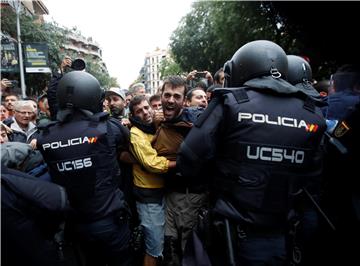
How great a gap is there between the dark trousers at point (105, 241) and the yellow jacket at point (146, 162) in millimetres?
399

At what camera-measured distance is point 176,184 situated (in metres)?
2.85

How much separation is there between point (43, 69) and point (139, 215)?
1645 centimetres

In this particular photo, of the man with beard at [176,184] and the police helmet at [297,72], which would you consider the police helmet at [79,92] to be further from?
the police helmet at [297,72]

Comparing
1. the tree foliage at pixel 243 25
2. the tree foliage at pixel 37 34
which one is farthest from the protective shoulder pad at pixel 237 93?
the tree foliage at pixel 37 34

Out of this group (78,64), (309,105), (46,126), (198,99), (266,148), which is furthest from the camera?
(198,99)

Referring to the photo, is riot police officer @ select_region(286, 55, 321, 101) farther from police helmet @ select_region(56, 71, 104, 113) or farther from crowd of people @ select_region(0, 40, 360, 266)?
police helmet @ select_region(56, 71, 104, 113)

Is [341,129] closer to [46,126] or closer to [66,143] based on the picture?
[66,143]

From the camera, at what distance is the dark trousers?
255 cm

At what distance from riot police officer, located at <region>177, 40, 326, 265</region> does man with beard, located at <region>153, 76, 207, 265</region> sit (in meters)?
0.66

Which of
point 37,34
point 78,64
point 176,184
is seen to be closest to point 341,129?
point 176,184

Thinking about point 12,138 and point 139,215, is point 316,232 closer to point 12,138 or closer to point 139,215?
point 139,215

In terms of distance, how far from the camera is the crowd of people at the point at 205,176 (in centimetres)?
195

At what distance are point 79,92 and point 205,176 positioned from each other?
3.95ft

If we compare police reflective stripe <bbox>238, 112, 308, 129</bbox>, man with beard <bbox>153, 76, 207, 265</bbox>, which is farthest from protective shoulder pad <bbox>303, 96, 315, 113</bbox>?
man with beard <bbox>153, 76, 207, 265</bbox>
